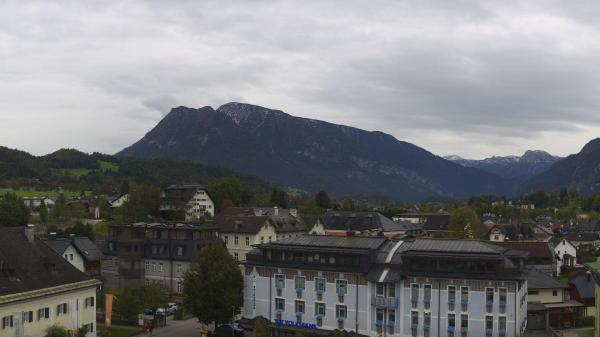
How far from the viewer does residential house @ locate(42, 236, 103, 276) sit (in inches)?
3044

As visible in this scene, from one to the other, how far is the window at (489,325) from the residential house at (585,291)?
21168mm

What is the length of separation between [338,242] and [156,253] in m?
31.5

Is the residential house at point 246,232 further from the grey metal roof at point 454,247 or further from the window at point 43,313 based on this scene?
the window at point 43,313

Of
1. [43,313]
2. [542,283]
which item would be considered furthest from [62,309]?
[542,283]

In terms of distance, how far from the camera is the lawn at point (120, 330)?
2433 inches

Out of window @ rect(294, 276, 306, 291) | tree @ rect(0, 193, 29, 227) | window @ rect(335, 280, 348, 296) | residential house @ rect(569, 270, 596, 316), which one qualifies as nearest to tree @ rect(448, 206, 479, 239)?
residential house @ rect(569, 270, 596, 316)

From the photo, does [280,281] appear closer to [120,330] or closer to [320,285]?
[320,285]

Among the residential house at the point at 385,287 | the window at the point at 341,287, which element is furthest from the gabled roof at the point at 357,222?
the window at the point at 341,287

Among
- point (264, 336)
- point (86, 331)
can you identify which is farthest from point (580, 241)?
point (86, 331)

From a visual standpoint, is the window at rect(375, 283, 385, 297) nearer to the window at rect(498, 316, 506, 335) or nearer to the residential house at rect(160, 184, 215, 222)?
the window at rect(498, 316, 506, 335)

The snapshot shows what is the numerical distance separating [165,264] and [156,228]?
5.22 meters

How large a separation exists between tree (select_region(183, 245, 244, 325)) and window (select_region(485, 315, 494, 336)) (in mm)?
23110

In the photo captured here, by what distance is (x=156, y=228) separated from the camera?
84938mm

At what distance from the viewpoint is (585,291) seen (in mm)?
70688
